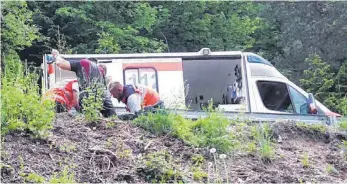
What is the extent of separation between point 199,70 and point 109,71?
2.22 metres

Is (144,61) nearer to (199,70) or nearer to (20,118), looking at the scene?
(199,70)

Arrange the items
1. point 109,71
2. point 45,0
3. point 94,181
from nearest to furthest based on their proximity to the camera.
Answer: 1. point 94,181
2. point 109,71
3. point 45,0

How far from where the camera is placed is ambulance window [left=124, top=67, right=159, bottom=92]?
1259cm

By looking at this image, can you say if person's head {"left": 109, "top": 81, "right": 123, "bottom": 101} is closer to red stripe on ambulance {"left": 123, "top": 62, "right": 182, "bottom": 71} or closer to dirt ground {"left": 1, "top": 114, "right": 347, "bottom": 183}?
dirt ground {"left": 1, "top": 114, "right": 347, "bottom": 183}

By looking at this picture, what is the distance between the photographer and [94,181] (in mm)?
4719

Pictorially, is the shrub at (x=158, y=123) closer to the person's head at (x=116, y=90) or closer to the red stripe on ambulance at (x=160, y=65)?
the person's head at (x=116, y=90)

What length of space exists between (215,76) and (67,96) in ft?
23.0

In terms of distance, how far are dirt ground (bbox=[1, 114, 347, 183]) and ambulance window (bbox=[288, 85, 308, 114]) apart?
682 centimetres

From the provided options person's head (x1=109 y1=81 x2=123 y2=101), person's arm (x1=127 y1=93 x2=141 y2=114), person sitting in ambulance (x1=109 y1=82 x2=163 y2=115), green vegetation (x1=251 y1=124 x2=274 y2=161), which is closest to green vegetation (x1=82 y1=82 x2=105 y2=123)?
green vegetation (x1=251 y1=124 x2=274 y2=161)

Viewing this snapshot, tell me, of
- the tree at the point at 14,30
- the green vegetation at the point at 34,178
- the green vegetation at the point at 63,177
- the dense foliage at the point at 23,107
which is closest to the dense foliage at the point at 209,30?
the tree at the point at 14,30

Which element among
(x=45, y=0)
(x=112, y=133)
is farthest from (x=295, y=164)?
(x=45, y=0)

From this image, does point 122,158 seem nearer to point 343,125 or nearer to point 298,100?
point 343,125


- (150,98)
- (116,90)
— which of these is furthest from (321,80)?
(116,90)

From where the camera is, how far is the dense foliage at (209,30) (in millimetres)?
25469
